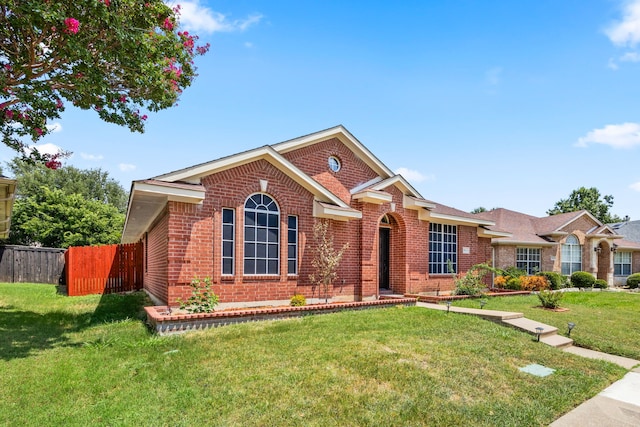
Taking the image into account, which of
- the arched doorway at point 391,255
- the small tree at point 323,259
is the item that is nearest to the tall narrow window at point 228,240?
the small tree at point 323,259

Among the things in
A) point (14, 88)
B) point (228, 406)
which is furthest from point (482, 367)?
point (14, 88)

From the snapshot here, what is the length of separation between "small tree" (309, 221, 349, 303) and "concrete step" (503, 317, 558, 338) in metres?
4.93

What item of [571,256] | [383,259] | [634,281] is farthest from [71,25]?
[634,281]

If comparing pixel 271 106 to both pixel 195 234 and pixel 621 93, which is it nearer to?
pixel 195 234

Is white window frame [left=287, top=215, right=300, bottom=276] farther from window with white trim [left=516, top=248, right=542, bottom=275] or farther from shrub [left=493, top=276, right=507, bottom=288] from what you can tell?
window with white trim [left=516, top=248, right=542, bottom=275]

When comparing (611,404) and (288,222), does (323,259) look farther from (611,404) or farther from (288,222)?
(611,404)

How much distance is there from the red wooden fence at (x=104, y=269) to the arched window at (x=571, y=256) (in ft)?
81.4

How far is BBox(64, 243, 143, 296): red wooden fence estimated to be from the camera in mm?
16906

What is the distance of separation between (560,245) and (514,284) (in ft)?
26.4

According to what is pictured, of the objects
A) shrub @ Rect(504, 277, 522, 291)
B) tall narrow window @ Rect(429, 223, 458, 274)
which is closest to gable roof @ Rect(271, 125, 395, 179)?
tall narrow window @ Rect(429, 223, 458, 274)

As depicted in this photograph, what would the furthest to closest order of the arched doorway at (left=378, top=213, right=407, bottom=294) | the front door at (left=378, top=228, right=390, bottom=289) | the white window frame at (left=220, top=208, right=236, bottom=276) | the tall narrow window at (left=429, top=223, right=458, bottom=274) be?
the tall narrow window at (left=429, top=223, right=458, bottom=274)
the front door at (left=378, top=228, right=390, bottom=289)
the arched doorway at (left=378, top=213, right=407, bottom=294)
the white window frame at (left=220, top=208, right=236, bottom=276)

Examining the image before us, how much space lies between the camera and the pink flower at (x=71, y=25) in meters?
6.82

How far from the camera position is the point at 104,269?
17.3m

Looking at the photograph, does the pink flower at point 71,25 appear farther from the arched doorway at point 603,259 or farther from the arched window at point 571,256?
the arched doorway at point 603,259
